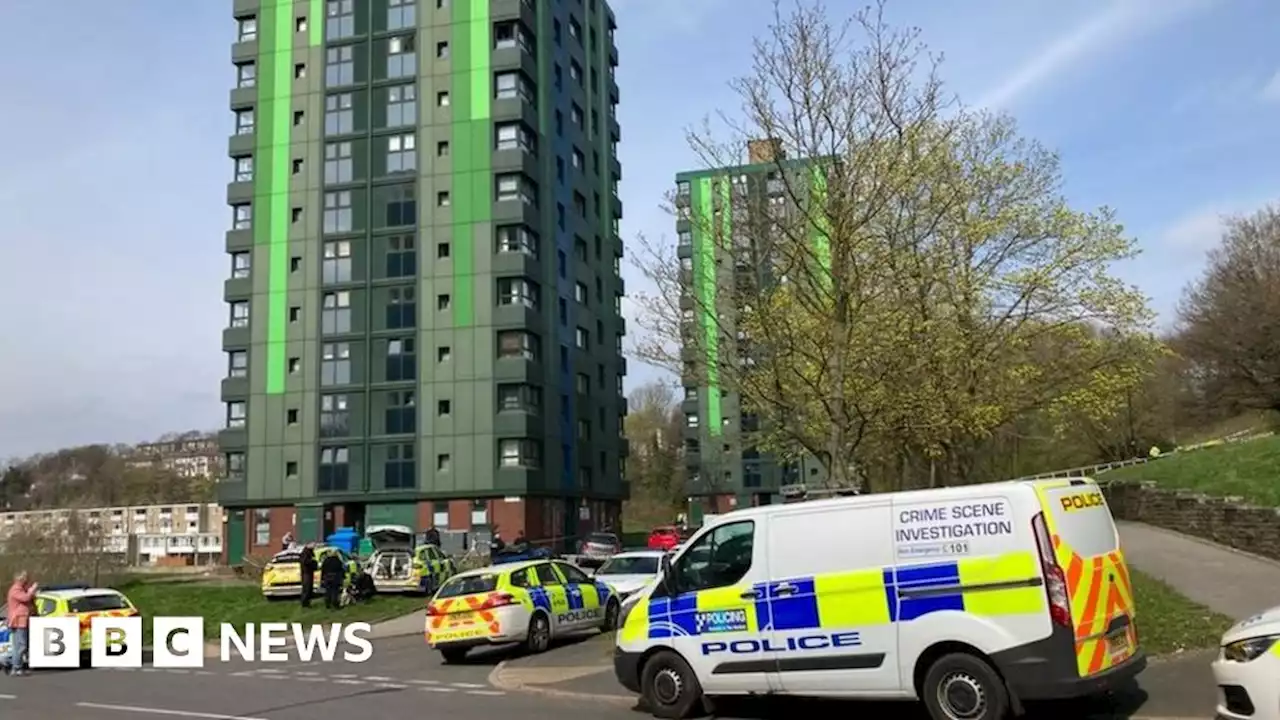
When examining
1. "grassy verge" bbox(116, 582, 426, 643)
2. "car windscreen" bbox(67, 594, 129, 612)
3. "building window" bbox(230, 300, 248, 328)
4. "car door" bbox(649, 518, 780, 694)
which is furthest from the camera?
"building window" bbox(230, 300, 248, 328)

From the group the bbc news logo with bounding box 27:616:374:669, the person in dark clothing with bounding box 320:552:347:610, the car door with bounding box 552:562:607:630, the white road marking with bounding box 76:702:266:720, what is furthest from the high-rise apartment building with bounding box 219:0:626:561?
the white road marking with bounding box 76:702:266:720

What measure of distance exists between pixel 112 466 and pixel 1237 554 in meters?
123

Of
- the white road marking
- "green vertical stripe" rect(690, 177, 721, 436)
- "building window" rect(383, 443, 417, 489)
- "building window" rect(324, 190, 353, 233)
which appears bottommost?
the white road marking

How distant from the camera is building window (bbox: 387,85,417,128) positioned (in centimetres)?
5753

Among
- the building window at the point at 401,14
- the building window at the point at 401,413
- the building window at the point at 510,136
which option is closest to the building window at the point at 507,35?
the building window at the point at 510,136

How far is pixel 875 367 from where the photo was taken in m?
19.5

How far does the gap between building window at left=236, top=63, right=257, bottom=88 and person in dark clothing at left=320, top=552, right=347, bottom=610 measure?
1539 inches

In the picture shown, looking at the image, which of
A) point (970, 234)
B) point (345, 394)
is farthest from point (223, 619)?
point (345, 394)

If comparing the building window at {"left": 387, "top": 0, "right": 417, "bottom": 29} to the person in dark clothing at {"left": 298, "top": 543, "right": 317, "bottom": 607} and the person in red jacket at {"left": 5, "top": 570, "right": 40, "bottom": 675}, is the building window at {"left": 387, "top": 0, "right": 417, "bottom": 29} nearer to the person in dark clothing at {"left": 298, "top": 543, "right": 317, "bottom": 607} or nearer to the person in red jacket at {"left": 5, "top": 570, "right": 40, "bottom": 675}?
the person in dark clothing at {"left": 298, "top": 543, "right": 317, "bottom": 607}

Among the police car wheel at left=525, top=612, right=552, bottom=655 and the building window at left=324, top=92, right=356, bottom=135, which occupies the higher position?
the building window at left=324, top=92, right=356, bottom=135

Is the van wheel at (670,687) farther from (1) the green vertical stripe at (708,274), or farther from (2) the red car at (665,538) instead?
(2) the red car at (665,538)

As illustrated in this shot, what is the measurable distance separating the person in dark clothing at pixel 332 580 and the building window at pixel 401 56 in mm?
35352

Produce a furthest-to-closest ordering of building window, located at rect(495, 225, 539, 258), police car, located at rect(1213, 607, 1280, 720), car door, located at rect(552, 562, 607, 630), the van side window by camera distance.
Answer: building window, located at rect(495, 225, 539, 258) < car door, located at rect(552, 562, 607, 630) < the van side window < police car, located at rect(1213, 607, 1280, 720)

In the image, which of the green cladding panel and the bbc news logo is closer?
the bbc news logo
